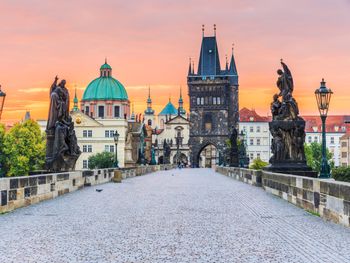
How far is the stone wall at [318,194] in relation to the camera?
35.7 ft

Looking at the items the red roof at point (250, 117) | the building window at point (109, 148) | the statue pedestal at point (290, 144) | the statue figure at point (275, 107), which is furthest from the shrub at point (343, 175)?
the red roof at point (250, 117)

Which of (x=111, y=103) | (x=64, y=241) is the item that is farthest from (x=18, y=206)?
(x=111, y=103)

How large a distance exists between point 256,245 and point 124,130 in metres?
114

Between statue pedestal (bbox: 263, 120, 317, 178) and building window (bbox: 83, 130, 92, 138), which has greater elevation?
building window (bbox: 83, 130, 92, 138)

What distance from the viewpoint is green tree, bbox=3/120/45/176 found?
8188 cm

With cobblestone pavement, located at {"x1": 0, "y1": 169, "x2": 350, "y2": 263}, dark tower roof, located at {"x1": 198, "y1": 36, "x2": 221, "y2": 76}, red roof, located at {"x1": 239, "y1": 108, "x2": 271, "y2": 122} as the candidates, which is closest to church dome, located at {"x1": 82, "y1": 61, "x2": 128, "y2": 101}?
dark tower roof, located at {"x1": 198, "y1": 36, "x2": 221, "y2": 76}

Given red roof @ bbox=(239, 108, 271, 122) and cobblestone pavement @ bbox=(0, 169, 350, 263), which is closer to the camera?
cobblestone pavement @ bbox=(0, 169, 350, 263)

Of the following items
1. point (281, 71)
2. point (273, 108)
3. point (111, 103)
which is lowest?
point (273, 108)

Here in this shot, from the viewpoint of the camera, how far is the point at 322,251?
28.1ft

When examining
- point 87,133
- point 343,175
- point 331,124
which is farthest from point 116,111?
point 343,175

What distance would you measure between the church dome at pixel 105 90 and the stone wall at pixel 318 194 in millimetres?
119807

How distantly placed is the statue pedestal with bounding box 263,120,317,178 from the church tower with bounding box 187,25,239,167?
10015 centimetres

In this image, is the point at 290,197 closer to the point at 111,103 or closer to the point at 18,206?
the point at 18,206

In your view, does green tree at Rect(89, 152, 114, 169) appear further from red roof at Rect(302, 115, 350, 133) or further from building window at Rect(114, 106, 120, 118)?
red roof at Rect(302, 115, 350, 133)
